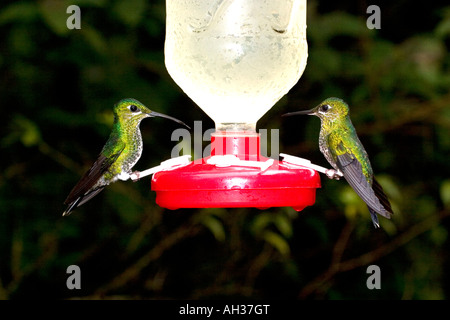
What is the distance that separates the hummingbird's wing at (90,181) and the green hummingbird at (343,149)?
1.89 ft

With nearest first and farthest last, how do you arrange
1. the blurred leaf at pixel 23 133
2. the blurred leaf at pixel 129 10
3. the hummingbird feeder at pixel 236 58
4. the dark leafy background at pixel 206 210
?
the hummingbird feeder at pixel 236 58, the blurred leaf at pixel 129 10, the blurred leaf at pixel 23 133, the dark leafy background at pixel 206 210

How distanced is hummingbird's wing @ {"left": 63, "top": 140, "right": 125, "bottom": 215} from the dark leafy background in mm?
1334

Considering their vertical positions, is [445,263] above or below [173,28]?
below

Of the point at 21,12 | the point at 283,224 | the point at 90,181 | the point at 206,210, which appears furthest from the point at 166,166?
the point at 206,210

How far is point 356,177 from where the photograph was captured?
2.05 metres

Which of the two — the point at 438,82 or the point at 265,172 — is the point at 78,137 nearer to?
the point at 438,82

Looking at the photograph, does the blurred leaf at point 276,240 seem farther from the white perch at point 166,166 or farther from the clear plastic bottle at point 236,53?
the white perch at point 166,166

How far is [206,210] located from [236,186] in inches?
81.4

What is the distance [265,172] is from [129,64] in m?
2.12

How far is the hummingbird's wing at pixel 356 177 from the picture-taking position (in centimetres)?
196

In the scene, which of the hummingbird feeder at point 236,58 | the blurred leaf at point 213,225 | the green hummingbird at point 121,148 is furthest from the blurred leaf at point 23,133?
the green hummingbird at point 121,148

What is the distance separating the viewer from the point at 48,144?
4.13 m

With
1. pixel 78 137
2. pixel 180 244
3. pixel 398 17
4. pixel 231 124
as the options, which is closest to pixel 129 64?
pixel 78 137

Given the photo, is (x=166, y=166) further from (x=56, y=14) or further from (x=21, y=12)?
(x=21, y=12)
